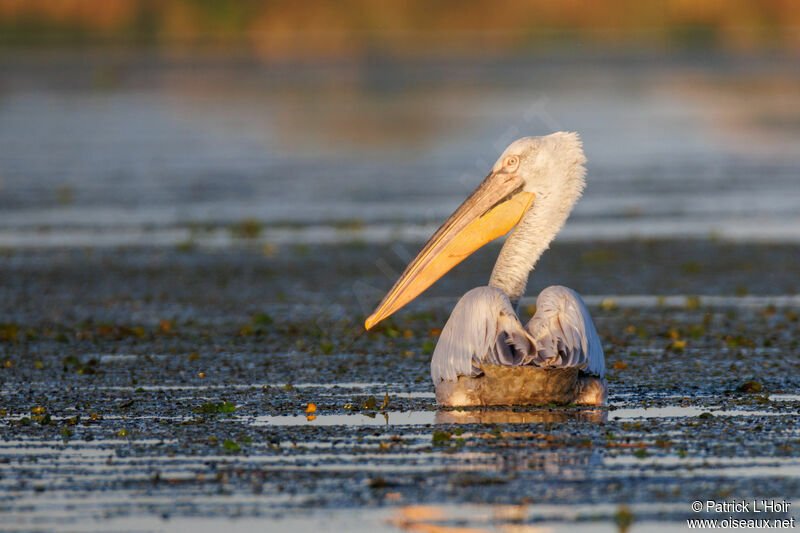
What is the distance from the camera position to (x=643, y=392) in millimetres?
8281

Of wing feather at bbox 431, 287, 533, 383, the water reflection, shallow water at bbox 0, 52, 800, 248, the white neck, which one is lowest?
the water reflection

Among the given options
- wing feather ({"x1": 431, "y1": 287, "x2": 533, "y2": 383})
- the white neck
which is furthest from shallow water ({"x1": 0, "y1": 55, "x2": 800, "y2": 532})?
the white neck

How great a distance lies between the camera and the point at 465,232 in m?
8.38

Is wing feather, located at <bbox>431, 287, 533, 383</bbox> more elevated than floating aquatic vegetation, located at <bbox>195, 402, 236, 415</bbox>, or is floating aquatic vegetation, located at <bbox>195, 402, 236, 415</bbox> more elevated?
wing feather, located at <bbox>431, 287, 533, 383</bbox>

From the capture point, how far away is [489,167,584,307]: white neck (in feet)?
27.0

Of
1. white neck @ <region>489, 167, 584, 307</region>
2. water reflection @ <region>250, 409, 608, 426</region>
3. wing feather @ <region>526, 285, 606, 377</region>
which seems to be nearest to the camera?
wing feather @ <region>526, 285, 606, 377</region>

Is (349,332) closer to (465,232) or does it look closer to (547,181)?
(465,232)

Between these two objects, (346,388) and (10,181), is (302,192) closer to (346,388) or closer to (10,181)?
(10,181)

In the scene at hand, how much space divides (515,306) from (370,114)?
2621 cm

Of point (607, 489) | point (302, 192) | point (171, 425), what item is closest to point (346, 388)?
point (171, 425)

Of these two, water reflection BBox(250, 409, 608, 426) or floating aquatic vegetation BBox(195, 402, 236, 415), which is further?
floating aquatic vegetation BBox(195, 402, 236, 415)

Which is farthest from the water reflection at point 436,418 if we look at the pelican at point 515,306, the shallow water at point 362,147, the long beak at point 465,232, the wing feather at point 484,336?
the shallow water at point 362,147

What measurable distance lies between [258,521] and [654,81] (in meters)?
39.3

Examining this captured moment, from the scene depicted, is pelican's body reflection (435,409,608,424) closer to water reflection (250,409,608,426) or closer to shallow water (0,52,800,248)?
water reflection (250,409,608,426)
